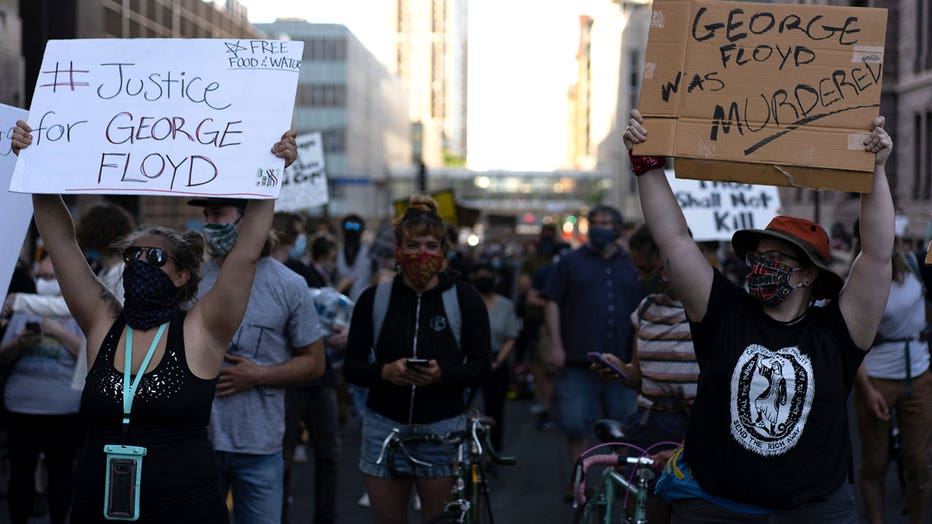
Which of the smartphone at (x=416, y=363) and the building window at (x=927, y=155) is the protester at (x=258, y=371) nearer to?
the smartphone at (x=416, y=363)

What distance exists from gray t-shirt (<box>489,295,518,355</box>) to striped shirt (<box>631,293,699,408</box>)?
4.60m

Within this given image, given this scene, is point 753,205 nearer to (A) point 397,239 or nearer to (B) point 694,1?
(A) point 397,239

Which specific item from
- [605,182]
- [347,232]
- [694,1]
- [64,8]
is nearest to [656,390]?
[694,1]

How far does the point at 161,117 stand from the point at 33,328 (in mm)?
2838

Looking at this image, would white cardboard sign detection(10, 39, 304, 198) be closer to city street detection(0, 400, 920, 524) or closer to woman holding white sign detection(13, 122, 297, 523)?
woman holding white sign detection(13, 122, 297, 523)

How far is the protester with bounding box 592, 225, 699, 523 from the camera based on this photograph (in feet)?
18.4

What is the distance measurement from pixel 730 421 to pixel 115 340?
1.97 m

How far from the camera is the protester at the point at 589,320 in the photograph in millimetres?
8844

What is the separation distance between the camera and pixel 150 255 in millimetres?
3916

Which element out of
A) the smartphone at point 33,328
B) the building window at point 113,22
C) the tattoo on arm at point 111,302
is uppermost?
the building window at point 113,22

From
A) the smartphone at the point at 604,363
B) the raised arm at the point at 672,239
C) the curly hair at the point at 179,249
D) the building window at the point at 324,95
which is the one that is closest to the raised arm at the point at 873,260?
the raised arm at the point at 672,239

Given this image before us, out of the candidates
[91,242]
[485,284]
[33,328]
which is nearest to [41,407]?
[33,328]

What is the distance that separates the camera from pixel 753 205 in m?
9.88

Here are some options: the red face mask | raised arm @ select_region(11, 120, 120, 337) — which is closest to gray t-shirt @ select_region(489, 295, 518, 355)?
the red face mask
